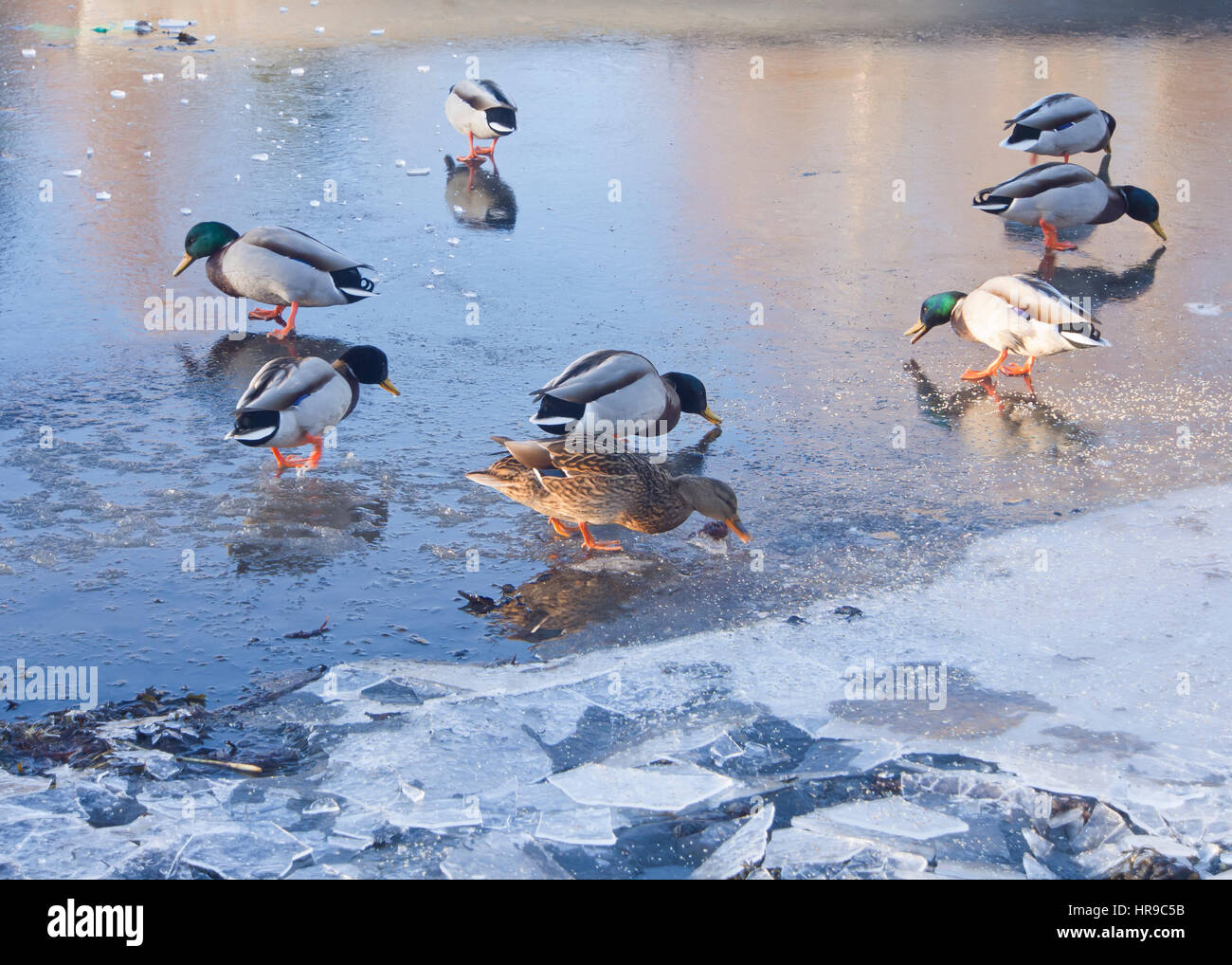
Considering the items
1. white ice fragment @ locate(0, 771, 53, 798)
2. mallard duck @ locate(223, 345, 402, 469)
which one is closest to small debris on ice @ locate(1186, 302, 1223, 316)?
mallard duck @ locate(223, 345, 402, 469)

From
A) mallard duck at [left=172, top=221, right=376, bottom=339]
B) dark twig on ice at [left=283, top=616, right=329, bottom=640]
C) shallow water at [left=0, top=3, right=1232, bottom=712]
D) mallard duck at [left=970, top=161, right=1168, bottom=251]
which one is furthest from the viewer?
mallard duck at [left=970, top=161, right=1168, bottom=251]

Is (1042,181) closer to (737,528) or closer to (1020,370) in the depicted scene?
(1020,370)

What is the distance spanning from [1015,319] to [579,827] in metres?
4.26

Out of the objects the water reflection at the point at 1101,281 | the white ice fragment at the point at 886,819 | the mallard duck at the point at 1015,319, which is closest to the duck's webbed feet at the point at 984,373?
the mallard duck at the point at 1015,319

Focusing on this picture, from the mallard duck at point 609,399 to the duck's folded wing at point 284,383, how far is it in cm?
98

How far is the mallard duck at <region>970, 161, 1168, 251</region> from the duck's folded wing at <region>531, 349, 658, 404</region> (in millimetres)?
4323

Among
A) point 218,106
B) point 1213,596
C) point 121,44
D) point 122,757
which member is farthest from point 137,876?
point 121,44

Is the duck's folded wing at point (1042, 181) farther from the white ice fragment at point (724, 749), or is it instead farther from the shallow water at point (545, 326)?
the white ice fragment at point (724, 749)

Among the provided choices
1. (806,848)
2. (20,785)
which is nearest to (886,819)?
(806,848)

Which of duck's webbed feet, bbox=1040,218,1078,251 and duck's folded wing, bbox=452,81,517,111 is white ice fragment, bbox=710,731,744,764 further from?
duck's folded wing, bbox=452,81,517,111

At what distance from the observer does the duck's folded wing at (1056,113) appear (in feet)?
33.0

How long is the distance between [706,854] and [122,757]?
1.69 meters

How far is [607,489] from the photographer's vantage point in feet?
16.0

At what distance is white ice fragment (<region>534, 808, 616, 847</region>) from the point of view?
3338 mm
